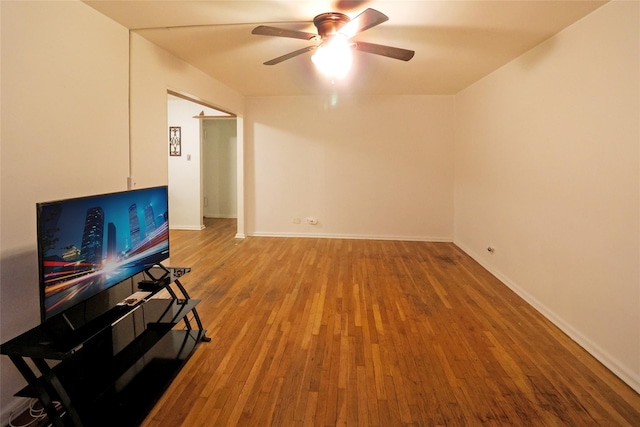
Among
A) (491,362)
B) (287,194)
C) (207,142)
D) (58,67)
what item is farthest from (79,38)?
(207,142)

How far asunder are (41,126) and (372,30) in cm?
236

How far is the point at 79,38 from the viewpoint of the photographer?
2225 mm

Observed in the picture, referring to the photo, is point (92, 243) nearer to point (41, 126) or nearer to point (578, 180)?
point (41, 126)

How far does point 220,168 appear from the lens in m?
7.94

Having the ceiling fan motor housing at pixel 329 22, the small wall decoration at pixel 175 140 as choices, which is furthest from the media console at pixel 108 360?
the small wall decoration at pixel 175 140

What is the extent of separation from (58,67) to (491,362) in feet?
10.8

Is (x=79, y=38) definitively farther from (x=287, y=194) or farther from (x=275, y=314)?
(x=287, y=194)

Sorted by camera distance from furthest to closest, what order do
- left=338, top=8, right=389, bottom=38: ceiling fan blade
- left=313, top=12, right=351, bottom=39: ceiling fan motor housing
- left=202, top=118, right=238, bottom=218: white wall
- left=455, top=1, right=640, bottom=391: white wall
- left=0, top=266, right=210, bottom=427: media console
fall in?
left=202, top=118, right=238, bottom=218: white wall, left=313, top=12, right=351, bottom=39: ceiling fan motor housing, left=455, top=1, right=640, bottom=391: white wall, left=338, top=8, right=389, bottom=38: ceiling fan blade, left=0, top=266, right=210, bottom=427: media console

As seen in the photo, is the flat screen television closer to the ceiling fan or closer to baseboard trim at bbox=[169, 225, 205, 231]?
the ceiling fan

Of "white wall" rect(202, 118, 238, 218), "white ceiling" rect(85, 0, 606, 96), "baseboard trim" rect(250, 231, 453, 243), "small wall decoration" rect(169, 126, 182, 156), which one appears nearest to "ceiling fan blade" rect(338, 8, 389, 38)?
"white ceiling" rect(85, 0, 606, 96)

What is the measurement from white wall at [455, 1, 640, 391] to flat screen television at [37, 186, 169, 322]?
301cm

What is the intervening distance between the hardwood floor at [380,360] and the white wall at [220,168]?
414cm

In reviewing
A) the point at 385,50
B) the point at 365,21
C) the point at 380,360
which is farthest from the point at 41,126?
the point at 380,360

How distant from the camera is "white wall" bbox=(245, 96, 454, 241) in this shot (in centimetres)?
559
